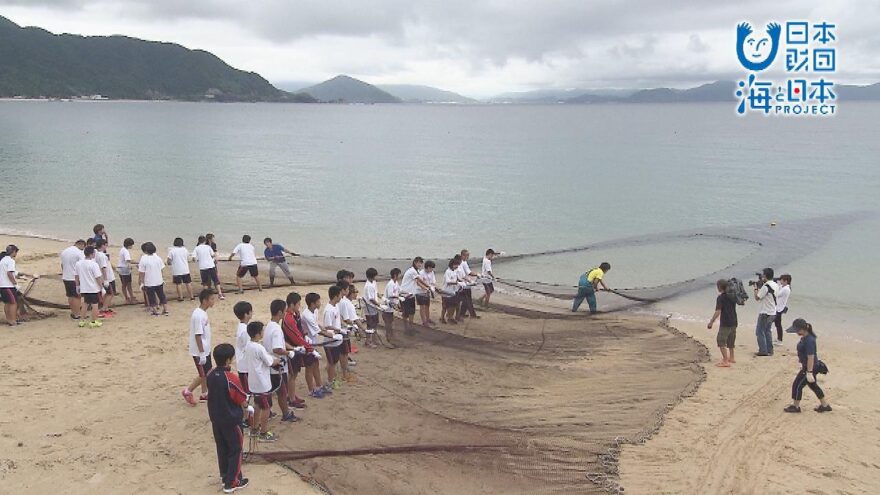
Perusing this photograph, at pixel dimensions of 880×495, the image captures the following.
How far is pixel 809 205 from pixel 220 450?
36152 millimetres

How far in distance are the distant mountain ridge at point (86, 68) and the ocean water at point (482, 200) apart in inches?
4399

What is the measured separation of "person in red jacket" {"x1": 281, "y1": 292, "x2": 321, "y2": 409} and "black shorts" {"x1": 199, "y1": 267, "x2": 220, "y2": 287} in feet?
21.0

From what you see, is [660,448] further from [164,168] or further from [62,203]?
[164,168]

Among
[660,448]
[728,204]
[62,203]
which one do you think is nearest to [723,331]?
[660,448]

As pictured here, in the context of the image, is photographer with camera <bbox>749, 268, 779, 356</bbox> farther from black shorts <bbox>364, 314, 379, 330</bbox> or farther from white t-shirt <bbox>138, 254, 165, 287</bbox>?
white t-shirt <bbox>138, 254, 165, 287</bbox>

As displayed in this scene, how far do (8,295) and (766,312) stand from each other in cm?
1422

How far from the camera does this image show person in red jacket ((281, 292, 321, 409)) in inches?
336

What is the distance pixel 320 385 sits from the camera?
924 cm

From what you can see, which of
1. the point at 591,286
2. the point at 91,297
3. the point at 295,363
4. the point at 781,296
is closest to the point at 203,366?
the point at 295,363

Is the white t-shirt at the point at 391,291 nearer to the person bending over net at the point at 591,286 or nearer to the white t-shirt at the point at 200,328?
the white t-shirt at the point at 200,328

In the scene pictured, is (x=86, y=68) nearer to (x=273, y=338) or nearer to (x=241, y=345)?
(x=241, y=345)

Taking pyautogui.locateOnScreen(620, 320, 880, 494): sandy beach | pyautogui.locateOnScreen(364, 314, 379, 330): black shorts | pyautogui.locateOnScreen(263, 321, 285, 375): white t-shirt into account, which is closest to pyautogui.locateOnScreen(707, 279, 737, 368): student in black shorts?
pyautogui.locateOnScreen(620, 320, 880, 494): sandy beach

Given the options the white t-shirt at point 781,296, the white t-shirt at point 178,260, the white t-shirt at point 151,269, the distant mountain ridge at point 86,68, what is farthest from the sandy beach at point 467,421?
the distant mountain ridge at point 86,68

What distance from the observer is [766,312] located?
12211 millimetres
